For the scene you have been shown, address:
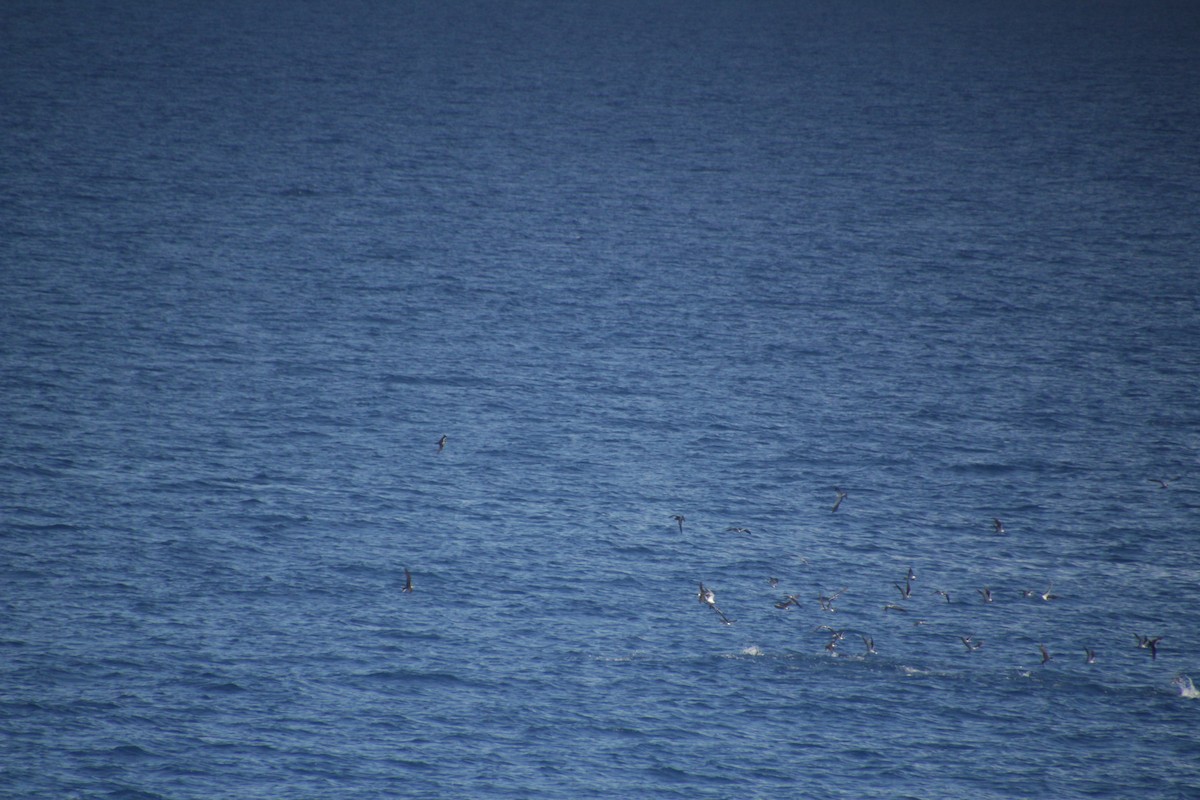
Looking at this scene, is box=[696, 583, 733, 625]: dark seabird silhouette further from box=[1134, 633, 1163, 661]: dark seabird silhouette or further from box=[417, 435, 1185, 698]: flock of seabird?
box=[1134, 633, 1163, 661]: dark seabird silhouette

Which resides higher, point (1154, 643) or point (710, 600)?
point (1154, 643)

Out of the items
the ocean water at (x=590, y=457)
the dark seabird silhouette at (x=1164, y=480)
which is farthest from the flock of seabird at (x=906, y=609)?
the dark seabird silhouette at (x=1164, y=480)

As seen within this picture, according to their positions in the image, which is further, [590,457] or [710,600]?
[590,457]

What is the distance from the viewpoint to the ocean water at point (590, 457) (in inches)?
2667

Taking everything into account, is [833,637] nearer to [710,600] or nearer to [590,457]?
[710,600]

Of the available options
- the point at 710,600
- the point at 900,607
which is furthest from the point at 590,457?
the point at 900,607

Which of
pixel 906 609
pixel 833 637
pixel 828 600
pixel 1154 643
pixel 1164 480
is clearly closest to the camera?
pixel 1154 643

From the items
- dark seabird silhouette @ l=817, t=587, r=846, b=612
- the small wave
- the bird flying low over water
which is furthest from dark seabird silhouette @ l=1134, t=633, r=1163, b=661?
the bird flying low over water

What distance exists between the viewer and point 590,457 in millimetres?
98625

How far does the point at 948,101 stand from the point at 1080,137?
71.8ft

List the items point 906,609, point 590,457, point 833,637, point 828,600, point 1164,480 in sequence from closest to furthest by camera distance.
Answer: point 833,637 < point 828,600 < point 906,609 < point 1164,480 < point 590,457

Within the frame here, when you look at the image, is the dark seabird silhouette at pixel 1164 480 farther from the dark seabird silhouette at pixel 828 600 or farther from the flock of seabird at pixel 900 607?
the dark seabird silhouette at pixel 828 600

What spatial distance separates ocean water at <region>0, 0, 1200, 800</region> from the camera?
67750 mm

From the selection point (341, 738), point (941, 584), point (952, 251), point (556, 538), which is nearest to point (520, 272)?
point (952, 251)
